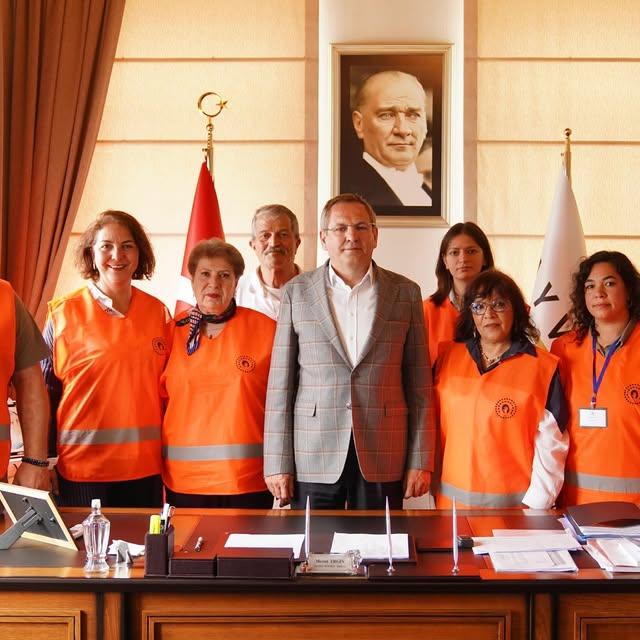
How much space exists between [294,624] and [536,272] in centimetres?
318

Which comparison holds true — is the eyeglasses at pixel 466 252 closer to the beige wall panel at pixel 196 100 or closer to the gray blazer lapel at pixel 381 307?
the gray blazer lapel at pixel 381 307

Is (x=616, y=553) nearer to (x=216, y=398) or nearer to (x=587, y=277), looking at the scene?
(x=587, y=277)

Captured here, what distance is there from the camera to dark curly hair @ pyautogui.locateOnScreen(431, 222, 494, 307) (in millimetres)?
3379

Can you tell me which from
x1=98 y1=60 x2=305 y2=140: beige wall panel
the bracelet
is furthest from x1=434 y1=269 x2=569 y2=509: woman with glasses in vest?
x1=98 y1=60 x2=305 y2=140: beige wall panel

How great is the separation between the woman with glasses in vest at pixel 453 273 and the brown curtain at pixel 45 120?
7.25 ft

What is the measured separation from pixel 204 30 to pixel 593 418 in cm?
321

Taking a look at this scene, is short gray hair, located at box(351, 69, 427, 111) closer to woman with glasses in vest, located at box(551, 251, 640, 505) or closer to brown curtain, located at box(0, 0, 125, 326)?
brown curtain, located at box(0, 0, 125, 326)

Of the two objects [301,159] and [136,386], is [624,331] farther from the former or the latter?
[301,159]

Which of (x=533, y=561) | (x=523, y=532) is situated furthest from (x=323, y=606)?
(x=523, y=532)

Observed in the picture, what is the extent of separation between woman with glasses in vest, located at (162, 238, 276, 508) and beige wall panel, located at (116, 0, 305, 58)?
2.15m

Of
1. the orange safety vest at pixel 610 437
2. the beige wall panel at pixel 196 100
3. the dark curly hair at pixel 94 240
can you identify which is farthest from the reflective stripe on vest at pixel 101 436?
the beige wall panel at pixel 196 100

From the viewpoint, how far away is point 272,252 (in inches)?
135

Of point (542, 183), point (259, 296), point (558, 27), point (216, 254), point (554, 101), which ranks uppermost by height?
point (558, 27)

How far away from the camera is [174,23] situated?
4730mm
